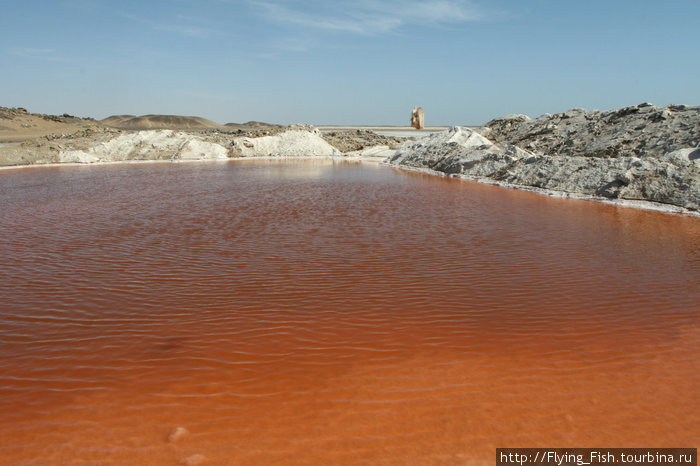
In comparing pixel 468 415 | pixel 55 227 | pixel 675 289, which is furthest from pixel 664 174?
pixel 55 227

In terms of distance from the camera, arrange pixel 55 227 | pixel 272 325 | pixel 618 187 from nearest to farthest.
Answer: pixel 272 325 < pixel 55 227 < pixel 618 187

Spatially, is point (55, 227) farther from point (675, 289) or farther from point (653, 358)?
point (675, 289)

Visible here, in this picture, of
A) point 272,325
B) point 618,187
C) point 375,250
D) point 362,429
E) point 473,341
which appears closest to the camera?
point 362,429

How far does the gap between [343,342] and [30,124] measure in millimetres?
80413

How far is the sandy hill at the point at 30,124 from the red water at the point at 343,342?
206 feet

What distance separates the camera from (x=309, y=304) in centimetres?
634

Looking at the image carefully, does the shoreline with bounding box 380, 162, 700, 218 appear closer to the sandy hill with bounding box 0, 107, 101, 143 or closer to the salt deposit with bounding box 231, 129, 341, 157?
the salt deposit with bounding box 231, 129, 341, 157

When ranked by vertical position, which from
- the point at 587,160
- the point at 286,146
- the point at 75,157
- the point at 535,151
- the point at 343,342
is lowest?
the point at 343,342

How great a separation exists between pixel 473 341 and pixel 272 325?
8.59 feet

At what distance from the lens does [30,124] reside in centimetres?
6569

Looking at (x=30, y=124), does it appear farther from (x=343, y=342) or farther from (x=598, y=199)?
(x=343, y=342)

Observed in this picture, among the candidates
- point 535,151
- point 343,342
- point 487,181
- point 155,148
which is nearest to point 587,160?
point 487,181

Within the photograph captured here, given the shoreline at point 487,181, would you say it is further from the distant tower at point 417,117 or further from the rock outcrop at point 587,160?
the distant tower at point 417,117

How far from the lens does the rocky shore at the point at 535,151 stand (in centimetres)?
1566
